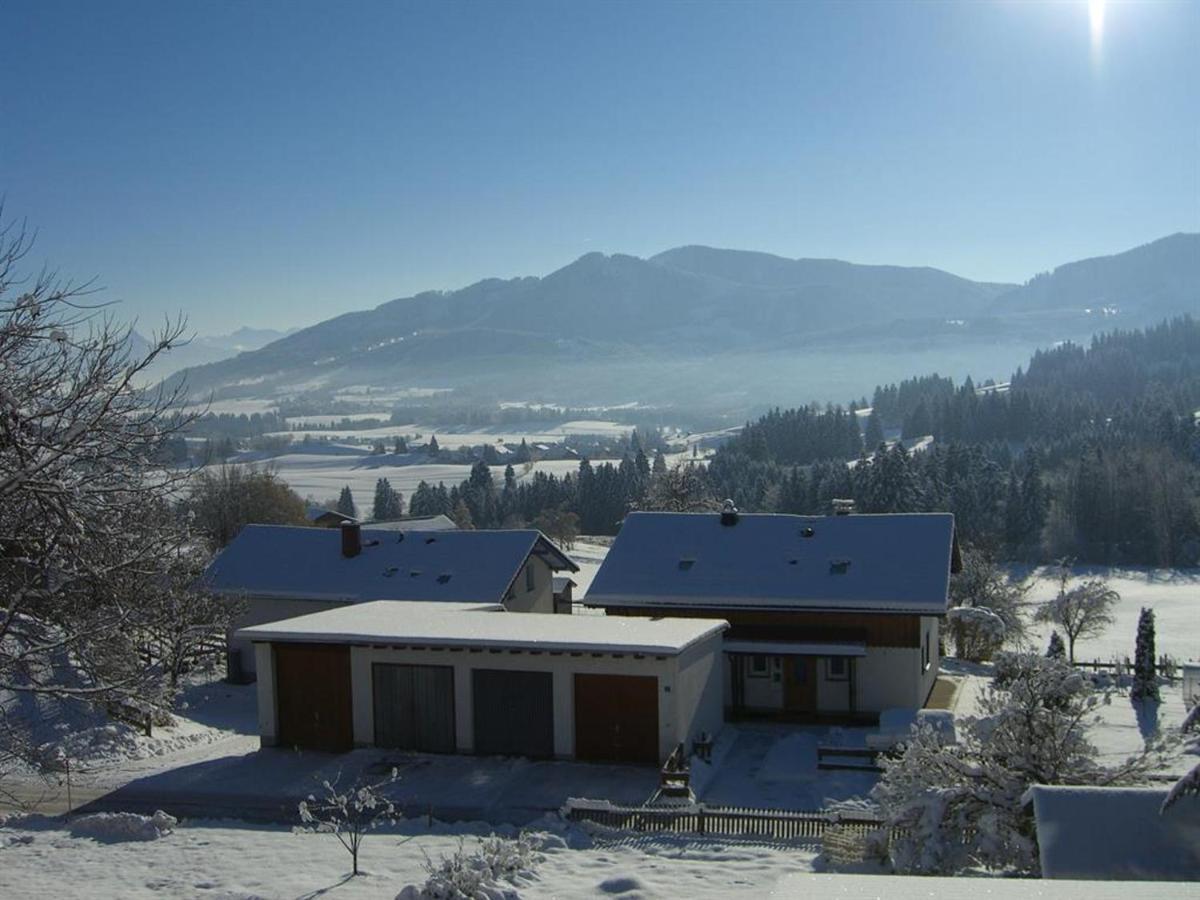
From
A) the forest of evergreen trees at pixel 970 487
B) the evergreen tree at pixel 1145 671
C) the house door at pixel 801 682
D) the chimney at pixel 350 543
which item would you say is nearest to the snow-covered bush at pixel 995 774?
the house door at pixel 801 682

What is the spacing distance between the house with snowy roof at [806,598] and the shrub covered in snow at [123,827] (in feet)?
45.7

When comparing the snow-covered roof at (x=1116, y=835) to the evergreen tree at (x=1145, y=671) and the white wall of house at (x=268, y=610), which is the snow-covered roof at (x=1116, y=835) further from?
the white wall of house at (x=268, y=610)

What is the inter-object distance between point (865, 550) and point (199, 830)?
726 inches

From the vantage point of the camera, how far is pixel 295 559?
35.5 meters

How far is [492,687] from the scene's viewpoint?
2192 centimetres

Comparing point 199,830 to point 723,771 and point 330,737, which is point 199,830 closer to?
point 330,737

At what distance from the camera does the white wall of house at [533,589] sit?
33603 mm

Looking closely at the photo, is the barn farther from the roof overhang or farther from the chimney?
the chimney

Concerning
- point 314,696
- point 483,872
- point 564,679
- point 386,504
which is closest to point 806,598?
point 564,679

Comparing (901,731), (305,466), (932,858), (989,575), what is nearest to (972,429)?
(989,575)

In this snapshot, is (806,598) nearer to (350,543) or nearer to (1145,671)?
(1145,671)

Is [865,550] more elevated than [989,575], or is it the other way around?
[865,550]

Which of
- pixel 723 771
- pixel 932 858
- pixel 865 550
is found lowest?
pixel 723 771

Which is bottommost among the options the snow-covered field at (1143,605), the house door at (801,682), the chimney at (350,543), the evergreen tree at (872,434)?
the snow-covered field at (1143,605)
